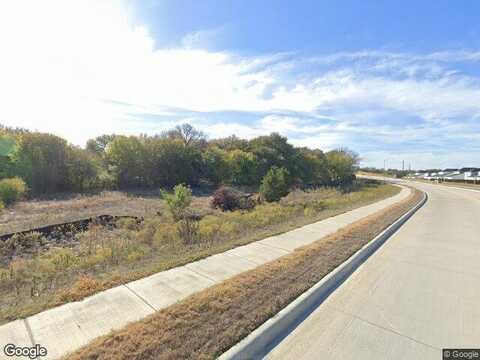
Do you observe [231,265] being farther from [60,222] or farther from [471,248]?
[60,222]

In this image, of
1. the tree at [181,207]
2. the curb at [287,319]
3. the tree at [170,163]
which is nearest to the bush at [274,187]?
the tree at [181,207]

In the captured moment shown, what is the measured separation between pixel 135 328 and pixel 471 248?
8.93 metres

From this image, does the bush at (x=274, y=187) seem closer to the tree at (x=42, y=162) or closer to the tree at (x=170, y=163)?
the tree at (x=170, y=163)

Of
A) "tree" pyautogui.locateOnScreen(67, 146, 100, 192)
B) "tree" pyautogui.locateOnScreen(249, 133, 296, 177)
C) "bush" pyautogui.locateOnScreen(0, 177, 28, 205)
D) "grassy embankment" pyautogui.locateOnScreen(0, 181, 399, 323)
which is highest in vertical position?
"tree" pyautogui.locateOnScreen(249, 133, 296, 177)

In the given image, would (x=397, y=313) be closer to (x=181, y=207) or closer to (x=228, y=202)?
(x=181, y=207)

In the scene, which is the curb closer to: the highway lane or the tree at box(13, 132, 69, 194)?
the highway lane

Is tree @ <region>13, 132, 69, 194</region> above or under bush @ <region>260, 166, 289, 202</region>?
above

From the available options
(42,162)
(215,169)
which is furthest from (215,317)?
(215,169)

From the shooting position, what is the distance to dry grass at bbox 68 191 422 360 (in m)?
2.51

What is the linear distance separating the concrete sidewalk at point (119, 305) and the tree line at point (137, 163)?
14.3 meters

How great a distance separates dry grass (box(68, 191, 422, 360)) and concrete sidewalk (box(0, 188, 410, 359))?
0.81ft

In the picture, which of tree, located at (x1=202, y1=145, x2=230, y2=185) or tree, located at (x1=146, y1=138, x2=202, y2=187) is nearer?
tree, located at (x1=146, y1=138, x2=202, y2=187)

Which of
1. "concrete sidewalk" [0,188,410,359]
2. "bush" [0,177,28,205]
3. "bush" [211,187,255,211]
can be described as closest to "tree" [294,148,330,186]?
"bush" [211,187,255,211]

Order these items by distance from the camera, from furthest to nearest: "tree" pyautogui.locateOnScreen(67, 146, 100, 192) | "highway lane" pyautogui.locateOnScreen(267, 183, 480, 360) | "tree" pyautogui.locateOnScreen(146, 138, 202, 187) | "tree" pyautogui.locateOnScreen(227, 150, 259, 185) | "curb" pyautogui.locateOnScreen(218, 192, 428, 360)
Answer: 1. "tree" pyautogui.locateOnScreen(227, 150, 259, 185)
2. "tree" pyautogui.locateOnScreen(146, 138, 202, 187)
3. "tree" pyautogui.locateOnScreen(67, 146, 100, 192)
4. "highway lane" pyautogui.locateOnScreen(267, 183, 480, 360)
5. "curb" pyautogui.locateOnScreen(218, 192, 428, 360)
